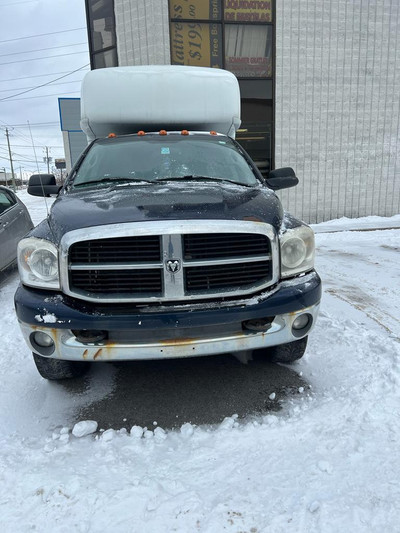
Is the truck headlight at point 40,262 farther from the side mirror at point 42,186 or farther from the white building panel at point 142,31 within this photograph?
the white building panel at point 142,31

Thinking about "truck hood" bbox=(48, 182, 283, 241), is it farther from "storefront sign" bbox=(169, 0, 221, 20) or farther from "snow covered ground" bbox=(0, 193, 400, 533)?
"storefront sign" bbox=(169, 0, 221, 20)

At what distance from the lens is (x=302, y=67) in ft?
32.4

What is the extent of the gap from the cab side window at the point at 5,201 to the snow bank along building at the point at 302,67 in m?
5.18

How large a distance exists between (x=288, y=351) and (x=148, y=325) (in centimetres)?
123

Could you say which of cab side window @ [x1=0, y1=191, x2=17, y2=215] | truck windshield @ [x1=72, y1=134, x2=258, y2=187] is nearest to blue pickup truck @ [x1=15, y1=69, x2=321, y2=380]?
truck windshield @ [x1=72, y1=134, x2=258, y2=187]

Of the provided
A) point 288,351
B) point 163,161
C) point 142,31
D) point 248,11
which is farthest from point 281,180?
point 248,11

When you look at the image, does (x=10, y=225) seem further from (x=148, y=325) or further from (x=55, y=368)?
(x=148, y=325)

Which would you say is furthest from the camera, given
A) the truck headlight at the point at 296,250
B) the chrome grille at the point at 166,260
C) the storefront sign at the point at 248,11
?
the storefront sign at the point at 248,11

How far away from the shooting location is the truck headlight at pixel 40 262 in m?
2.43

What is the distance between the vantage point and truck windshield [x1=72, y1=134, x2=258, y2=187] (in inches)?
136

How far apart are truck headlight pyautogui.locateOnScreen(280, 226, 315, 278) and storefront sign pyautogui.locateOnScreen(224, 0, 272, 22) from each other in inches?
357

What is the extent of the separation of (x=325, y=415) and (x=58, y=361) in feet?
6.07

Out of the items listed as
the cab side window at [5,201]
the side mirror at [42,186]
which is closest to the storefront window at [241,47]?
the cab side window at [5,201]

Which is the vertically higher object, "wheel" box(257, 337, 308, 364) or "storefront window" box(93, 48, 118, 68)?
"storefront window" box(93, 48, 118, 68)
